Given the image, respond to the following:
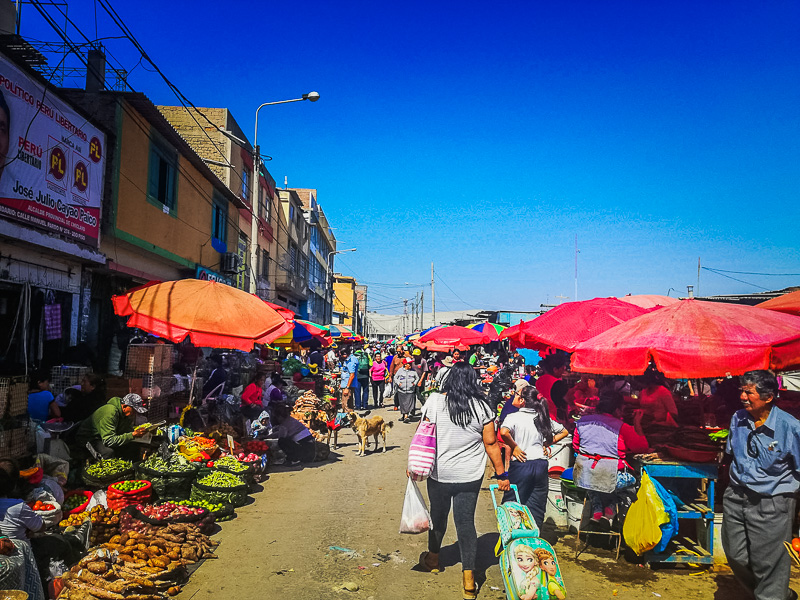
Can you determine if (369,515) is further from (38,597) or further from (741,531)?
(741,531)

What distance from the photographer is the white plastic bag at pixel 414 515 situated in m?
5.09

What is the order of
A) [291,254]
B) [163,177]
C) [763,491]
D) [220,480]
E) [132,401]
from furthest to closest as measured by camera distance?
[291,254] → [163,177] → [132,401] → [220,480] → [763,491]

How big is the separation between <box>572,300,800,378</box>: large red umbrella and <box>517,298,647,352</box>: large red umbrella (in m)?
1.71

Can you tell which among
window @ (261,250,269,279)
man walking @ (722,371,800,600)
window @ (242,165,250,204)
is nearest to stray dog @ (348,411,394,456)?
man walking @ (722,371,800,600)

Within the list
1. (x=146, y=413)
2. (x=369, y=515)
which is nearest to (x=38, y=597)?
(x=369, y=515)

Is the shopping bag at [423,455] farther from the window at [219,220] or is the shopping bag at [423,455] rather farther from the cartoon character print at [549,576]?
the window at [219,220]

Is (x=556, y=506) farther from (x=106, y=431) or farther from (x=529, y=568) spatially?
(x=106, y=431)

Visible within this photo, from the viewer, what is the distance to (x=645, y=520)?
540 cm

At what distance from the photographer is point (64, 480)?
20.7 feet

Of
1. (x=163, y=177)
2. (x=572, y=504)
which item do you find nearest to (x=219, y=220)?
(x=163, y=177)

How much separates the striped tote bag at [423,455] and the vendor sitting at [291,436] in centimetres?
579

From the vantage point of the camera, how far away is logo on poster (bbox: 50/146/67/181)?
956 centimetres

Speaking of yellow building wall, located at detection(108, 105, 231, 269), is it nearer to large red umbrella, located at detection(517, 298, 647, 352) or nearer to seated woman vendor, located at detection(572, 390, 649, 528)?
large red umbrella, located at detection(517, 298, 647, 352)

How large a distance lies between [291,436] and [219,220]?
12771 millimetres
